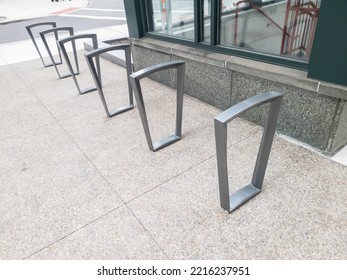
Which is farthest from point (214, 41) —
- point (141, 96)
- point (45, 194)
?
point (45, 194)

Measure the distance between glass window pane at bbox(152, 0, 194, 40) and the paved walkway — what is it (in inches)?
49.5

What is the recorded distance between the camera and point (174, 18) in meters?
4.43

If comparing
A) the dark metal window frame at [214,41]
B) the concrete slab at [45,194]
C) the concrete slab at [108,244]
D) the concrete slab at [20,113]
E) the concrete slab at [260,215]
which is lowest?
the concrete slab at [20,113]

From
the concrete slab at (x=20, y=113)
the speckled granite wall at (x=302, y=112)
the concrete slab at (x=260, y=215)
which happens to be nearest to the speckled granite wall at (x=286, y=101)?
the speckled granite wall at (x=302, y=112)

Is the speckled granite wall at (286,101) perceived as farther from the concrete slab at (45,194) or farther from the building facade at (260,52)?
the concrete slab at (45,194)

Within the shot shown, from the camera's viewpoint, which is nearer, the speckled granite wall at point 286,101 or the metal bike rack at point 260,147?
the metal bike rack at point 260,147

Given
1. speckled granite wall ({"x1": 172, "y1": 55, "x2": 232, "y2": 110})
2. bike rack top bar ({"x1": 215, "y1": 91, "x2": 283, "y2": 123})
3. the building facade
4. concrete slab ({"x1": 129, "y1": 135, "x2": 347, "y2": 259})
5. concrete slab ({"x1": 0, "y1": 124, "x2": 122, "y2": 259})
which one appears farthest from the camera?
speckled granite wall ({"x1": 172, "y1": 55, "x2": 232, "y2": 110})

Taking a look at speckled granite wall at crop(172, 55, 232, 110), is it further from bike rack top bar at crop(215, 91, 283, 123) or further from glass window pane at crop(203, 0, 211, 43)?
bike rack top bar at crop(215, 91, 283, 123)

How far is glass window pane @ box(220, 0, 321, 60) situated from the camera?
344cm

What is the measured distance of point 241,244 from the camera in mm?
1938

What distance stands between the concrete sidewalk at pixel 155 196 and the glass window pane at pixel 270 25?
1049 millimetres

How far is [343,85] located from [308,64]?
409mm

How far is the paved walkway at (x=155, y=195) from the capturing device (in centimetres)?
197

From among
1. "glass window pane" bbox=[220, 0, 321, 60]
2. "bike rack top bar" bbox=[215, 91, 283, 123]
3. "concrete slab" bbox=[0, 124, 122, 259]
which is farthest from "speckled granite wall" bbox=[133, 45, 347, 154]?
"concrete slab" bbox=[0, 124, 122, 259]
